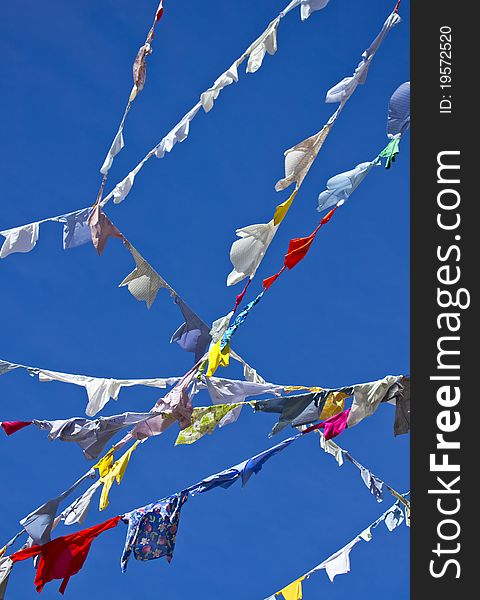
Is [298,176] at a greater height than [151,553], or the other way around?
[298,176]

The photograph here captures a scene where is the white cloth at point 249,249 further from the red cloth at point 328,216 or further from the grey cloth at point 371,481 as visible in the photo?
the grey cloth at point 371,481

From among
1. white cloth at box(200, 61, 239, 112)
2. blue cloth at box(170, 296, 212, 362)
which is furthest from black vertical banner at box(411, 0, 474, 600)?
blue cloth at box(170, 296, 212, 362)

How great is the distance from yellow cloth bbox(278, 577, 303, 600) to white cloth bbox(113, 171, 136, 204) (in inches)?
145

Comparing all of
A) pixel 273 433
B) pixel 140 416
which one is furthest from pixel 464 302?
pixel 140 416

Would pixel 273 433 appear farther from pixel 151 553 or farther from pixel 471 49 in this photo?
pixel 471 49

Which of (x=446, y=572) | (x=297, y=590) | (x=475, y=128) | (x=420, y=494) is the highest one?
(x=475, y=128)

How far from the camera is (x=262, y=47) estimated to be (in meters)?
6.77

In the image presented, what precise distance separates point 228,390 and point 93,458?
3.72ft

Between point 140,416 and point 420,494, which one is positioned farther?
point 140,416

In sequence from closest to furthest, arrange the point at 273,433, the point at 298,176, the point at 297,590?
the point at 298,176
the point at 273,433
the point at 297,590

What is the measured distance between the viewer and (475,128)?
5.69m

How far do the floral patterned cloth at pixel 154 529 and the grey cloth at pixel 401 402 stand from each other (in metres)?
1.77

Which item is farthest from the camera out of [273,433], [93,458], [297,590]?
[297,590]

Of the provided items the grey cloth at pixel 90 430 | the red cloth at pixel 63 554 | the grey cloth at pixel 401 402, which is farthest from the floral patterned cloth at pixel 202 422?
the grey cloth at pixel 401 402
